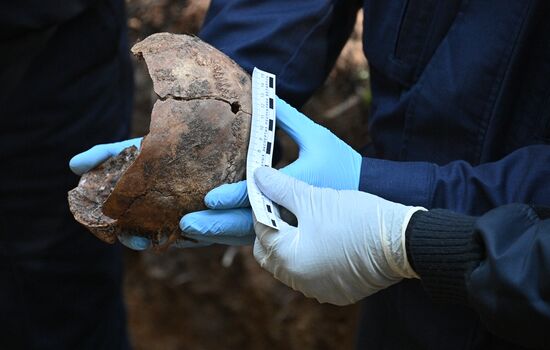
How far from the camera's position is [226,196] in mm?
1337

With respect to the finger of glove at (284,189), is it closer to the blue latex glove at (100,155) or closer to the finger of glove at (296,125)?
the finger of glove at (296,125)

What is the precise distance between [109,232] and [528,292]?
77 cm

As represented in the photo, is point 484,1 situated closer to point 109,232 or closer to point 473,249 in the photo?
point 473,249

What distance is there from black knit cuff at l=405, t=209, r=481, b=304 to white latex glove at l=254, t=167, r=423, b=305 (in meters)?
0.03

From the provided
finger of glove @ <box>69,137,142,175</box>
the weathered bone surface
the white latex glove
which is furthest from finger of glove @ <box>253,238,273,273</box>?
finger of glove @ <box>69,137,142,175</box>

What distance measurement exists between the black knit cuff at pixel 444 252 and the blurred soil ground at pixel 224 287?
1.32m

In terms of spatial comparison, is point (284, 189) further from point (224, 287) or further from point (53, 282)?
point (224, 287)

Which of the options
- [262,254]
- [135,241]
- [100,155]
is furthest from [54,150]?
[262,254]

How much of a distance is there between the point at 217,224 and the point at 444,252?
16.4 inches

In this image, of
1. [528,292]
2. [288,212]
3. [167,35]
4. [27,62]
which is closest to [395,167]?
[288,212]

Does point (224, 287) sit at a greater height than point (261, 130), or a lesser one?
lesser

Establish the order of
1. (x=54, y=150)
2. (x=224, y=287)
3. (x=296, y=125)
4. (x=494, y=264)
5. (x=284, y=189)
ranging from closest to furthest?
(x=494, y=264)
(x=284, y=189)
(x=296, y=125)
(x=54, y=150)
(x=224, y=287)

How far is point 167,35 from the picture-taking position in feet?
4.66

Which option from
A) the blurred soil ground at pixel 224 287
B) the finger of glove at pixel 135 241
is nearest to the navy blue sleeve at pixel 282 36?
the finger of glove at pixel 135 241
